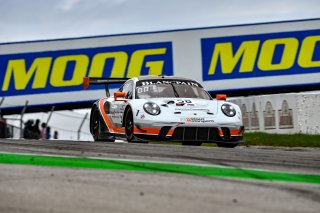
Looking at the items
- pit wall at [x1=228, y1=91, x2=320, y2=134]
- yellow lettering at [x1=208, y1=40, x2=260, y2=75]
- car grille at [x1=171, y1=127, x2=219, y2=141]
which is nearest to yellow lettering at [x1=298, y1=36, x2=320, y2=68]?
yellow lettering at [x1=208, y1=40, x2=260, y2=75]

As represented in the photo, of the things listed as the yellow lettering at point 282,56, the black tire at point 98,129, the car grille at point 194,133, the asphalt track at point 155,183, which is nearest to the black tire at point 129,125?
the car grille at point 194,133

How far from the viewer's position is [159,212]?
172 inches

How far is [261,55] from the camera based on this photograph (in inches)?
1176

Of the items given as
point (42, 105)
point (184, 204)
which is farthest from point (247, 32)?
point (184, 204)

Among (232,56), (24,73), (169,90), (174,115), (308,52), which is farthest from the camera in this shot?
(308,52)

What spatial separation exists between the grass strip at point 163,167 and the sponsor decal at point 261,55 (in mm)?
22356

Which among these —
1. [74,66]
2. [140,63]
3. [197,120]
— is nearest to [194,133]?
[197,120]

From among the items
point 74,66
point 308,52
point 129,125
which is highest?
point 308,52

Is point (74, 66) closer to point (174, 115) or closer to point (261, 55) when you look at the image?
point (261, 55)

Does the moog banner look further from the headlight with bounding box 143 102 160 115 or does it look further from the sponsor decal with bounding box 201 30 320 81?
the headlight with bounding box 143 102 160 115

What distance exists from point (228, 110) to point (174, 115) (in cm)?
92

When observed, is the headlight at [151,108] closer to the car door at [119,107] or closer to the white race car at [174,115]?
the white race car at [174,115]

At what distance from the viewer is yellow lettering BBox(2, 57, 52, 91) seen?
94.5ft

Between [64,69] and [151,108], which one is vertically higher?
[64,69]
